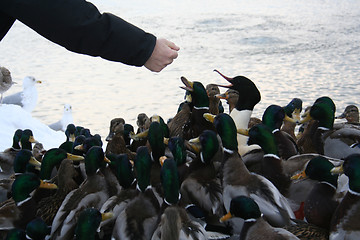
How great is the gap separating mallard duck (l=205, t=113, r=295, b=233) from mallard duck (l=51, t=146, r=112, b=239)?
83 cm

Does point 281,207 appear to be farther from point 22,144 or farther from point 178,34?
point 178,34

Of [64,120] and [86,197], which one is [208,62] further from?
[86,197]

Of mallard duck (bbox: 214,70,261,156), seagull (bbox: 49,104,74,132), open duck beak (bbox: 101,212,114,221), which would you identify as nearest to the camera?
open duck beak (bbox: 101,212,114,221)

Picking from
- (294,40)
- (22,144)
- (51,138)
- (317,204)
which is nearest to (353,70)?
(294,40)

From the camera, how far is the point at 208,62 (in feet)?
37.9

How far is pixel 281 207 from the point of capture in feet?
10.00

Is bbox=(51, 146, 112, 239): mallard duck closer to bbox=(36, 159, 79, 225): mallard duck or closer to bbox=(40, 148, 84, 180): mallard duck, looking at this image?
bbox=(36, 159, 79, 225): mallard duck

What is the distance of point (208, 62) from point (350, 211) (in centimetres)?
892

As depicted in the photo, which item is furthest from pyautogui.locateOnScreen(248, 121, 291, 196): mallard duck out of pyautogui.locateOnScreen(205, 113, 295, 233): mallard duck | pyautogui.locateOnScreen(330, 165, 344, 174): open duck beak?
pyautogui.locateOnScreen(330, 165, 344, 174): open duck beak

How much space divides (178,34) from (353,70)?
16.8 ft

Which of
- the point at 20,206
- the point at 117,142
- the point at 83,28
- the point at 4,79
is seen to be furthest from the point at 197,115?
the point at 4,79

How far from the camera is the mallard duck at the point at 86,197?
309cm

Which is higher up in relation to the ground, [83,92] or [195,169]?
[195,169]

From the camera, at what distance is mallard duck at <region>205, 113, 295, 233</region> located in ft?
9.95
